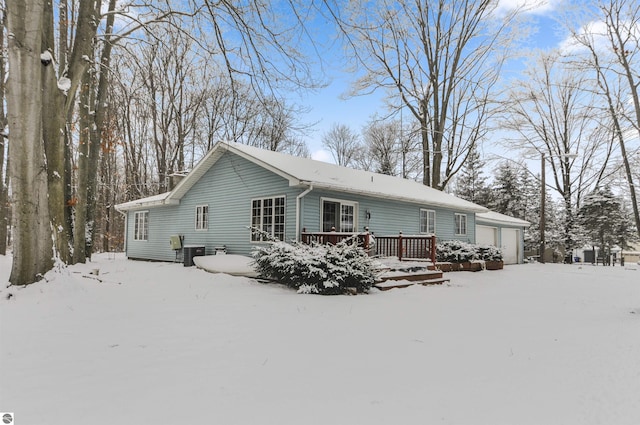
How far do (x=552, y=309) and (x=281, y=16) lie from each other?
22.2 feet

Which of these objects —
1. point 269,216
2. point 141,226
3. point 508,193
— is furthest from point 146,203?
point 508,193

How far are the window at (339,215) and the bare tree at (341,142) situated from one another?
20854 millimetres

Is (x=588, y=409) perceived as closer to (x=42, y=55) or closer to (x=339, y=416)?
(x=339, y=416)

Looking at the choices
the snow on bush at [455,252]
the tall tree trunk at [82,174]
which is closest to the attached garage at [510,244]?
the snow on bush at [455,252]

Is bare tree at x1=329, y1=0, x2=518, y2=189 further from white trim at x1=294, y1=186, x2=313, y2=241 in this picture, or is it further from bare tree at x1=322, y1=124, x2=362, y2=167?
white trim at x1=294, y1=186, x2=313, y2=241

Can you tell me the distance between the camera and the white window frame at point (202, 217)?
43.8ft

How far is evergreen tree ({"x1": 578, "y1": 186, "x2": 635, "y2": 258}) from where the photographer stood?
A: 23.0 meters

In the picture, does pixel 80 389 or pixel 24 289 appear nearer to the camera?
pixel 80 389

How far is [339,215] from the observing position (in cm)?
1116

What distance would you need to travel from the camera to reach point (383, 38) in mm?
20047

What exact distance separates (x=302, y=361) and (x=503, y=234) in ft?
64.7

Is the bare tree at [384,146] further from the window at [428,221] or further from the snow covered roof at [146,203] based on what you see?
the snow covered roof at [146,203]

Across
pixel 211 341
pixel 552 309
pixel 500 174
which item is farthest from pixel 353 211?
pixel 500 174

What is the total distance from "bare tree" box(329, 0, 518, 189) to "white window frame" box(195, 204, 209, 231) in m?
12.0
